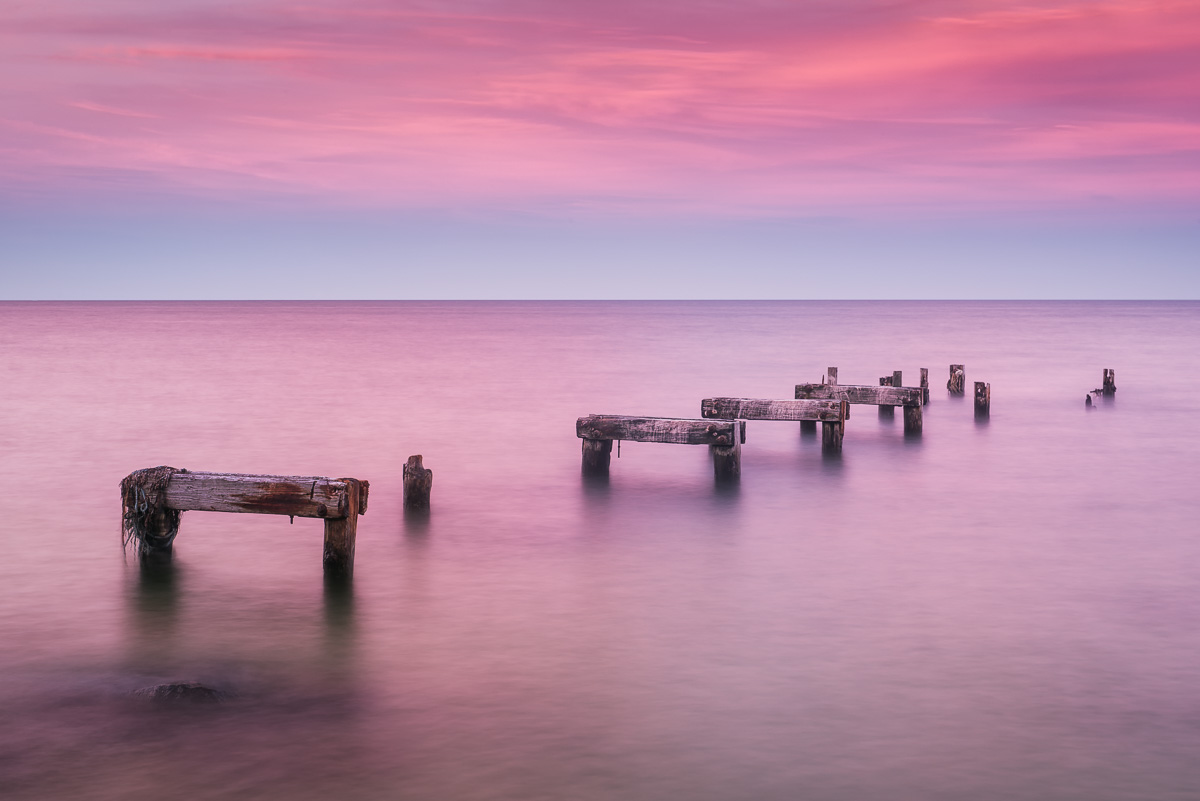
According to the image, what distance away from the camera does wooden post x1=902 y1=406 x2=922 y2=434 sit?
1058 inches

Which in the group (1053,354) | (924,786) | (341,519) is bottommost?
(924,786)

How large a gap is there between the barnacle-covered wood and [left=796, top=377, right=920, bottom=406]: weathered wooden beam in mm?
14694

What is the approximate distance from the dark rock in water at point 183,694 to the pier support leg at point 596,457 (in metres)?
11.3

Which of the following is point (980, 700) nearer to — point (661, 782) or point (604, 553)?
point (661, 782)

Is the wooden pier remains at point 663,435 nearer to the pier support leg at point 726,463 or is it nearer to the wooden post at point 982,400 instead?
the pier support leg at point 726,463

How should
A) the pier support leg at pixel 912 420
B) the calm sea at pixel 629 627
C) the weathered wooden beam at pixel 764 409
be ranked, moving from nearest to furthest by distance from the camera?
the calm sea at pixel 629 627
the weathered wooden beam at pixel 764 409
the pier support leg at pixel 912 420

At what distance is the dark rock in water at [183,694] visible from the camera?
30.4ft

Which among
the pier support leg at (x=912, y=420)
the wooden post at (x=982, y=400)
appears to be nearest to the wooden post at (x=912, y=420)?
the pier support leg at (x=912, y=420)

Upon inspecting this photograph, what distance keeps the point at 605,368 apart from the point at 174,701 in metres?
46.0

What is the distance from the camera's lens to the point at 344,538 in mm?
12734

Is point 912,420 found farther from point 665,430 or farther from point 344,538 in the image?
point 344,538

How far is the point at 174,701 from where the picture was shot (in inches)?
364

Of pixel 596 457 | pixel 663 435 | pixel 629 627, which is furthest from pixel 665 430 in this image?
pixel 629 627

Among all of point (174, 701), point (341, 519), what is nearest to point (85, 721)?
point (174, 701)
